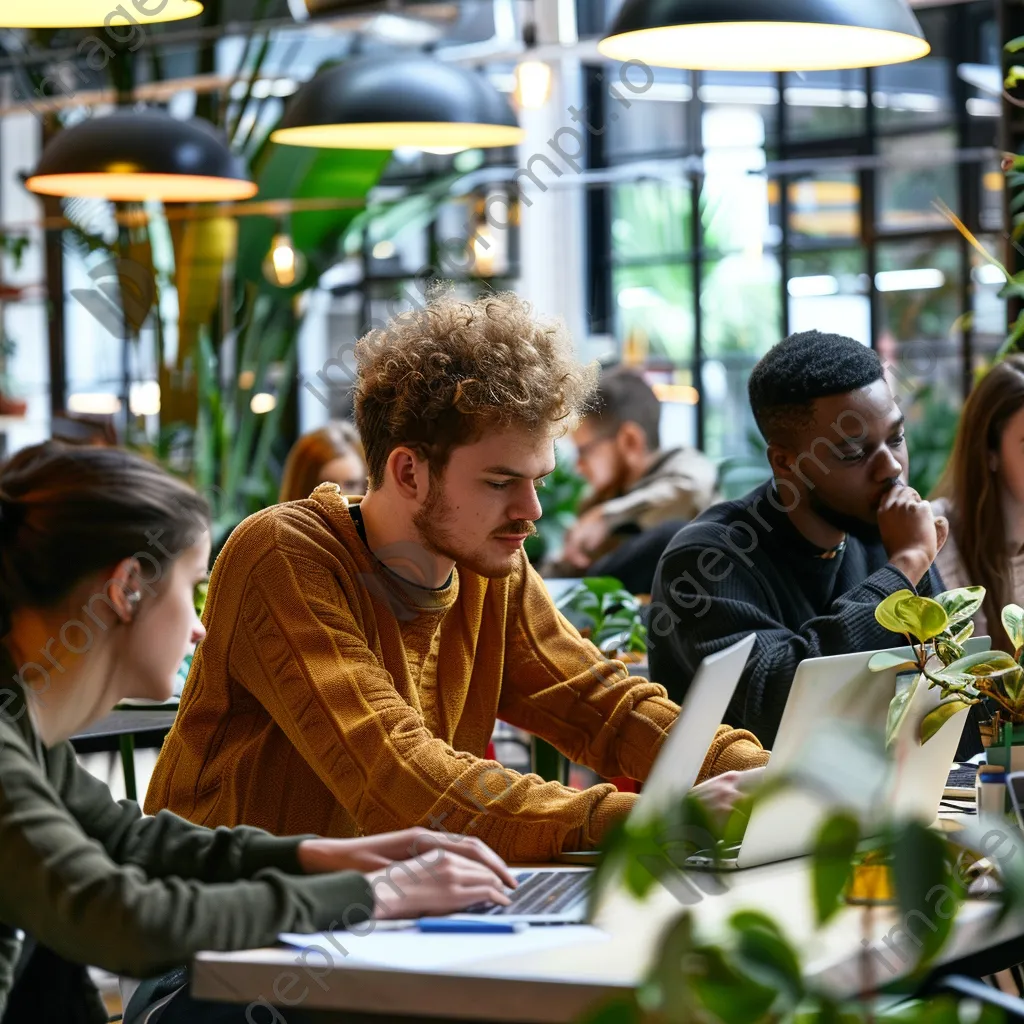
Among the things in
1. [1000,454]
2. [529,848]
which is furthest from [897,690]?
[1000,454]

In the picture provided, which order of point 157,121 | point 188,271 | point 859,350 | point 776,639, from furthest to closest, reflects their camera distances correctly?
1. point 188,271
2. point 157,121
3. point 859,350
4. point 776,639

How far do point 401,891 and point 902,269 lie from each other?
6.25 m

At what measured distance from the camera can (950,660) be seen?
196 centimetres

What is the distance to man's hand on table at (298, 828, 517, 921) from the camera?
1.59 metres

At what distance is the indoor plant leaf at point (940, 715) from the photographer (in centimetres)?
183

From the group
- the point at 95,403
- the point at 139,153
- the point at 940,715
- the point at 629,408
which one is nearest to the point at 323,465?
the point at 139,153

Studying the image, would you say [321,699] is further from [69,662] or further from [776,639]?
[776,639]

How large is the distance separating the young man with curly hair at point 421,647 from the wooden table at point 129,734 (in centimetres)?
77

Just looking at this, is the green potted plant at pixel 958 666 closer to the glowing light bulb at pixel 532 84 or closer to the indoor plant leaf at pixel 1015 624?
A: the indoor plant leaf at pixel 1015 624

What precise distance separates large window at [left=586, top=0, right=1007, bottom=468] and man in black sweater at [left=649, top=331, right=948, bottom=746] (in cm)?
422

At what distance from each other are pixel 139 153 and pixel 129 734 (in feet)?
7.09

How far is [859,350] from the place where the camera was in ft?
9.09

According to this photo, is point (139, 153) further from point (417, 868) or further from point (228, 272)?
point (417, 868)

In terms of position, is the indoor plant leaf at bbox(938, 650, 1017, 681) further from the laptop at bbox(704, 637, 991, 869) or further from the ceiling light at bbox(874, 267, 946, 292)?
the ceiling light at bbox(874, 267, 946, 292)
